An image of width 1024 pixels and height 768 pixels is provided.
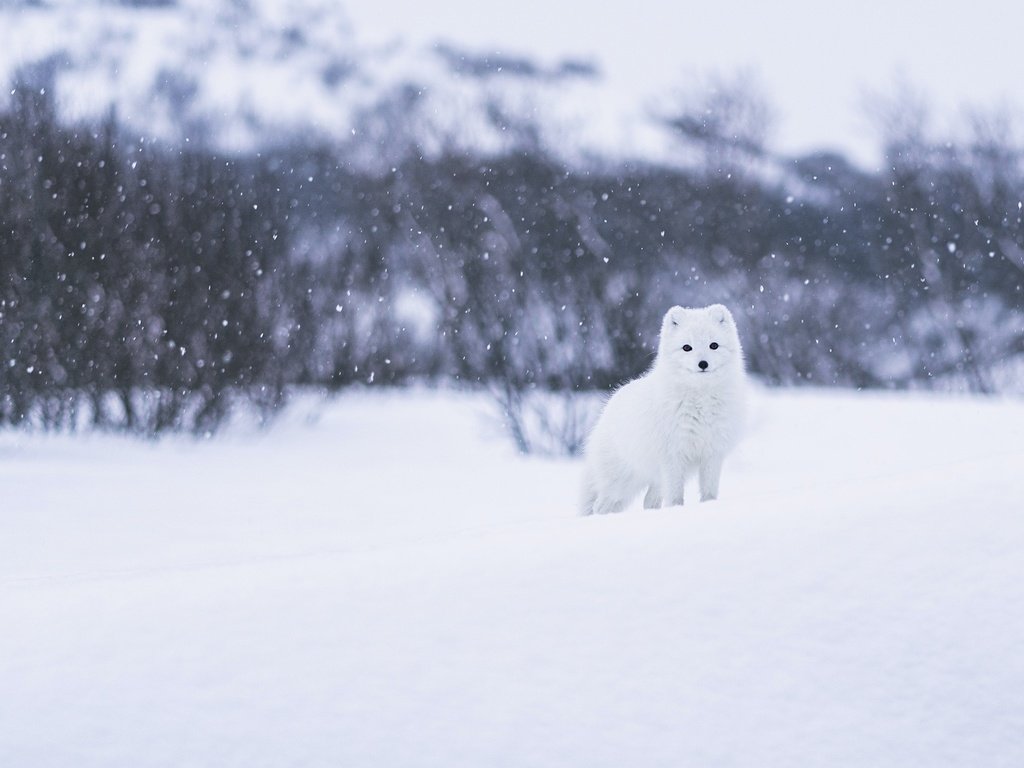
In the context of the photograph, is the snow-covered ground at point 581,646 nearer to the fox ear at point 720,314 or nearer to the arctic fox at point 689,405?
the arctic fox at point 689,405

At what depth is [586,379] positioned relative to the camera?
13.2 metres

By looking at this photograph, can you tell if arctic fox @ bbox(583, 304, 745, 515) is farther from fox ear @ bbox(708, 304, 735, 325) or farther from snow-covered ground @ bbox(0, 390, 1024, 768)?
snow-covered ground @ bbox(0, 390, 1024, 768)

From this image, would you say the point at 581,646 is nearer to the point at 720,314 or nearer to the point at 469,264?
the point at 720,314

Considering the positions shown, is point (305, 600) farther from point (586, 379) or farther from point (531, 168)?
point (531, 168)

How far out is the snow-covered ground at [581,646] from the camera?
2734 millimetres

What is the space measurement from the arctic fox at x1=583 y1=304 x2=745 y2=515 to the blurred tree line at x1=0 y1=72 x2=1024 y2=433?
26.9 feet

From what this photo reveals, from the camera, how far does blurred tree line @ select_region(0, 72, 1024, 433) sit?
12617mm

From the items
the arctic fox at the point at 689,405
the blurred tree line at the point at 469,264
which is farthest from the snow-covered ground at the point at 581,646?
the blurred tree line at the point at 469,264

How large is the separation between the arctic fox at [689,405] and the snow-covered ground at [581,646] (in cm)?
62

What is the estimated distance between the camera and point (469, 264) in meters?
Result: 14.8

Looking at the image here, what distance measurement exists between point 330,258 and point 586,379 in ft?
13.5

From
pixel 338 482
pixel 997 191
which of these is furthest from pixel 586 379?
pixel 997 191

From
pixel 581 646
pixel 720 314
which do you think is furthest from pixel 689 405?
pixel 581 646

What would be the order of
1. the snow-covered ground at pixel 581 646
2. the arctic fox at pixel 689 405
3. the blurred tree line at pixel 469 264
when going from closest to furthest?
the snow-covered ground at pixel 581 646 < the arctic fox at pixel 689 405 < the blurred tree line at pixel 469 264
